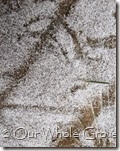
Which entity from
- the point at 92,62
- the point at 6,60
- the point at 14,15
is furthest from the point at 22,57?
the point at 92,62

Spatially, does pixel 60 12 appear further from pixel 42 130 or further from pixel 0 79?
pixel 42 130

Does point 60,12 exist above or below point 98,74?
above

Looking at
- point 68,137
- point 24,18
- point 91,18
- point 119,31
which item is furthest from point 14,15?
point 68,137

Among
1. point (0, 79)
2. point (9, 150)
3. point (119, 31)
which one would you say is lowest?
point (9, 150)

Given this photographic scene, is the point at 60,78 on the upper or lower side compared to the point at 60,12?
lower

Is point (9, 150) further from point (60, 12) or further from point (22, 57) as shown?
point (60, 12)

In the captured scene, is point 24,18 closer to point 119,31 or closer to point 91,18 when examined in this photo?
point 91,18
